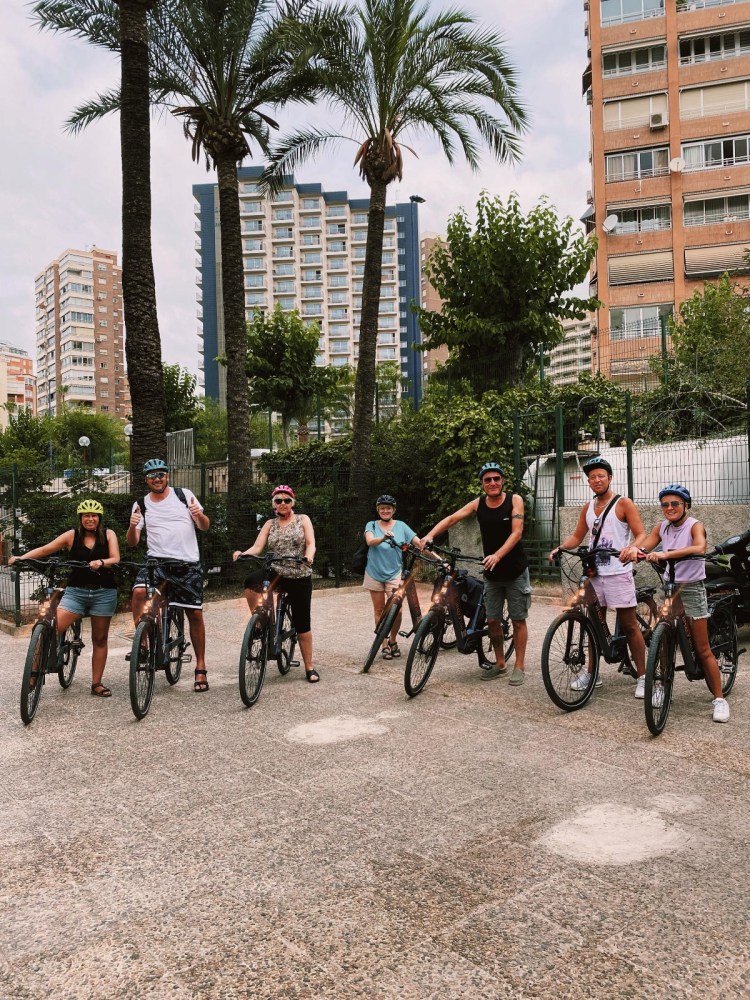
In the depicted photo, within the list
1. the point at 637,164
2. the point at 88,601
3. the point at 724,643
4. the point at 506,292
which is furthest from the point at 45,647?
the point at 637,164

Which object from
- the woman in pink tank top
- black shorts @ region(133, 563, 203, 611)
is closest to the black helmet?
the woman in pink tank top

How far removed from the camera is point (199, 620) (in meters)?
7.02

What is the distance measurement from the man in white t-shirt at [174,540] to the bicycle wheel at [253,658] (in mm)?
573

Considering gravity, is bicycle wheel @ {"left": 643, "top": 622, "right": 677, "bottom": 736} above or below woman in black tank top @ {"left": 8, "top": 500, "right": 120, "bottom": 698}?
below

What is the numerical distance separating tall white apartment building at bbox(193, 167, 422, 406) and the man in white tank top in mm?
103726

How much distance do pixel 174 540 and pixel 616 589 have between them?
3.57 metres

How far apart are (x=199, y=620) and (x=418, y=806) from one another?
3298mm

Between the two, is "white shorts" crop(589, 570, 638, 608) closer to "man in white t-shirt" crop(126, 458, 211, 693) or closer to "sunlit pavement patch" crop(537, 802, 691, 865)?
"sunlit pavement patch" crop(537, 802, 691, 865)

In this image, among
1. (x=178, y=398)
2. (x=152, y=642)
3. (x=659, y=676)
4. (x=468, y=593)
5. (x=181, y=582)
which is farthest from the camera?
(x=178, y=398)

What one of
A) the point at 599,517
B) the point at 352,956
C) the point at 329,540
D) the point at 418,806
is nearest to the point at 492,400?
the point at 329,540

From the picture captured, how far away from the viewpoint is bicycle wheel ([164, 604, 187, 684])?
22.4 feet

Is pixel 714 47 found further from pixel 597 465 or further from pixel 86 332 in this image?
pixel 86 332

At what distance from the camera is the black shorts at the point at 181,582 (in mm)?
6727

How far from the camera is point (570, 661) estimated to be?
20.0 ft
